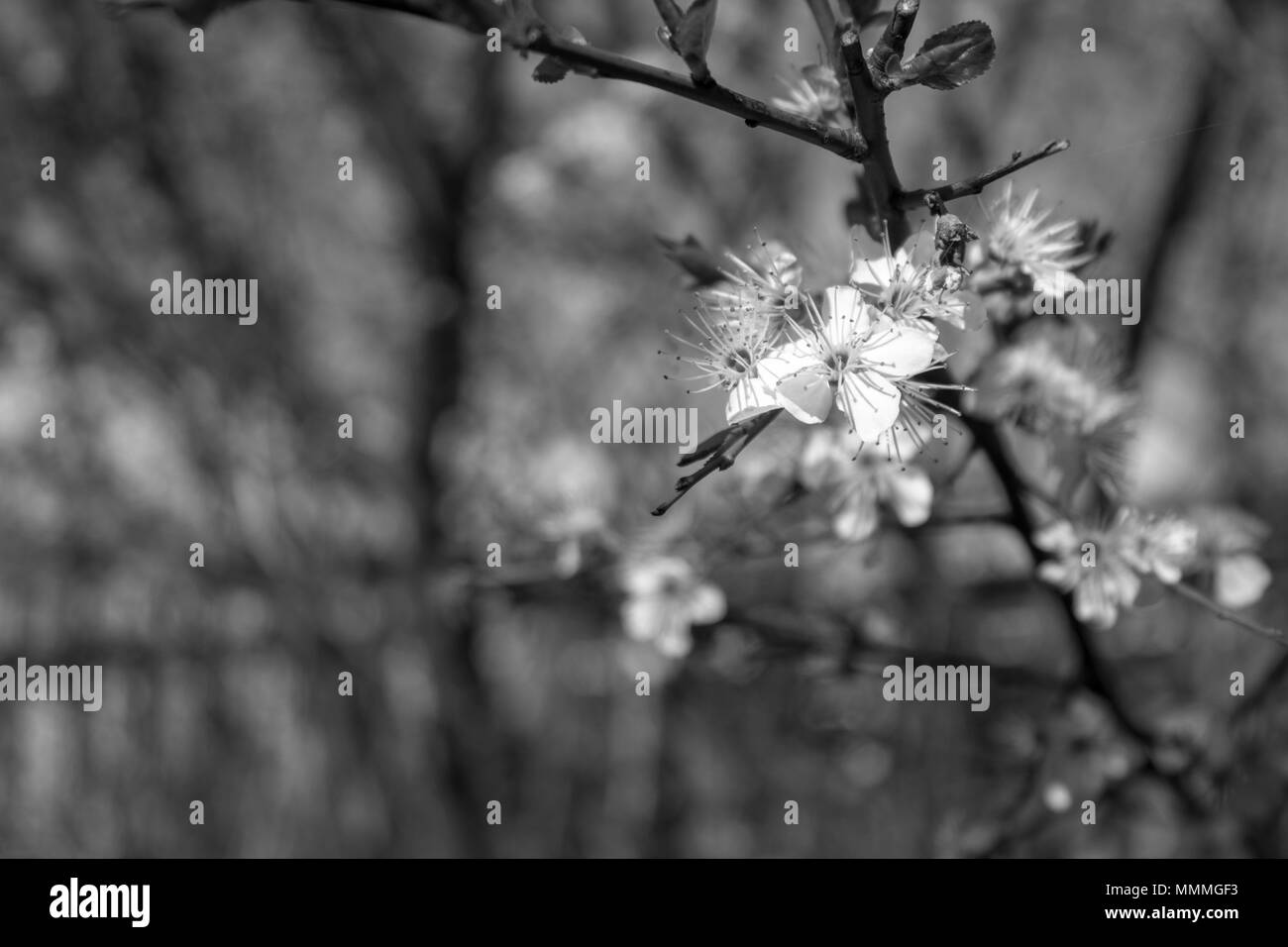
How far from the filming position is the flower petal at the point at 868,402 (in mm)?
1049

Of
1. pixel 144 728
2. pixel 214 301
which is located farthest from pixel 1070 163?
pixel 144 728

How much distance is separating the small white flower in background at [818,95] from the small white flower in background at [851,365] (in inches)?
9.7

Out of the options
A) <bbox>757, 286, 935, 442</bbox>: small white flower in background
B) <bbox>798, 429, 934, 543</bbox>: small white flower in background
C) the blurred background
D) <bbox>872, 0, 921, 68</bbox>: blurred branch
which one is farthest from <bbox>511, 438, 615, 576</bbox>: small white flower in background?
<bbox>872, 0, 921, 68</bbox>: blurred branch

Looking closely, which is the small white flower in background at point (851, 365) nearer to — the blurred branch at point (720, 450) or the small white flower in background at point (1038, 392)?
the blurred branch at point (720, 450)

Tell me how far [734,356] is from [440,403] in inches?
108

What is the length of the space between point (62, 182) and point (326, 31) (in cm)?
99

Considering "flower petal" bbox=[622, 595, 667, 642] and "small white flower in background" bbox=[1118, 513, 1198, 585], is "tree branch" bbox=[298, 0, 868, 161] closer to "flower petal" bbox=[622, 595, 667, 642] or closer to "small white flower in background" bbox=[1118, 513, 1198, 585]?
"small white flower in background" bbox=[1118, 513, 1198, 585]

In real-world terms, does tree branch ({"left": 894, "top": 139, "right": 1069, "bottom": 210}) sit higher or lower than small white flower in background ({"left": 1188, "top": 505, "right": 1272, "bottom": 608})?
higher

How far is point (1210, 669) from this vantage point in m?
2.63

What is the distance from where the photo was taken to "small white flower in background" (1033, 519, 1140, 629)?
1363 mm

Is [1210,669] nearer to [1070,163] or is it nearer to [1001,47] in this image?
[1070,163]

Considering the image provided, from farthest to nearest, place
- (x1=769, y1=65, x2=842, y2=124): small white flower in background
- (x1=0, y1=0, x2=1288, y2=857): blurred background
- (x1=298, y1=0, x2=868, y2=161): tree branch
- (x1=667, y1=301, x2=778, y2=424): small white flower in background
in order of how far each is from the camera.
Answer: (x1=0, y1=0, x2=1288, y2=857): blurred background, (x1=769, y1=65, x2=842, y2=124): small white flower in background, (x1=667, y1=301, x2=778, y2=424): small white flower in background, (x1=298, y1=0, x2=868, y2=161): tree branch
